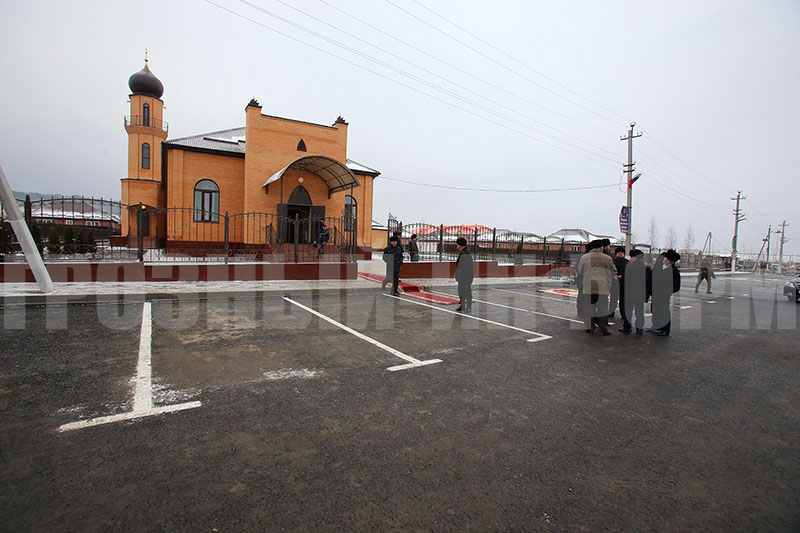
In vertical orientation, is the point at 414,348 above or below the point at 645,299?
below

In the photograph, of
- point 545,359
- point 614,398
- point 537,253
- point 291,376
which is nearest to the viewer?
point 614,398

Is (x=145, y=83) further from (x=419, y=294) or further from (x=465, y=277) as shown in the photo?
(x=465, y=277)

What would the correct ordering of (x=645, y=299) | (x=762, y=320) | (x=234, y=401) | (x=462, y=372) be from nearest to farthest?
1. (x=234, y=401)
2. (x=462, y=372)
3. (x=645, y=299)
4. (x=762, y=320)

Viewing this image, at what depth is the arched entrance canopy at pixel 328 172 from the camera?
761 inches

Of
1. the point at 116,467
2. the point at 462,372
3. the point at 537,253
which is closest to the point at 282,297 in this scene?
the point at 462,372

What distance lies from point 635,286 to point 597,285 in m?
1.04

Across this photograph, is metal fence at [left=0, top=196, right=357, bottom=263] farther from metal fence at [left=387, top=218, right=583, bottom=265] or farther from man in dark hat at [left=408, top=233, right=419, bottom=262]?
metal fence at [left=387, top=218, right=583, bottom=265]

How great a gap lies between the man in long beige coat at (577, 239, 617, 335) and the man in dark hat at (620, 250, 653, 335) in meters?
0.42

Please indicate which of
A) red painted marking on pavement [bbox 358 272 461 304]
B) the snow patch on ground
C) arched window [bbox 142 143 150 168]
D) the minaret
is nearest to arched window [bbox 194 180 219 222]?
the minaret

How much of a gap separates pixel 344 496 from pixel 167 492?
106cm

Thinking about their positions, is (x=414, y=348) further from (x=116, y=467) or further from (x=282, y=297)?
(x=282, y=297)

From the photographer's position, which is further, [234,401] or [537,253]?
[537,253]

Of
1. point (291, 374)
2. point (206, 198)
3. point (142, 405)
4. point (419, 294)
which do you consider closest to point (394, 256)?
point (419, 294)

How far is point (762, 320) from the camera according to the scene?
9.66 metres
